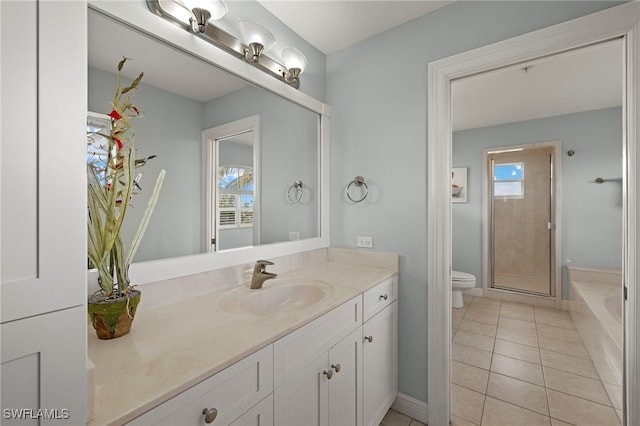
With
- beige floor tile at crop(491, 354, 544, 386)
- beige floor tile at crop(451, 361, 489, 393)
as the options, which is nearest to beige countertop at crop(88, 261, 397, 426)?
beige floor tile at crop(451, 361, 489, 393)

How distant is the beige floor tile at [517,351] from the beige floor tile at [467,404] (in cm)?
76

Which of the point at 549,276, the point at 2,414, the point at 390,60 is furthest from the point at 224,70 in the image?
the point at 549,276

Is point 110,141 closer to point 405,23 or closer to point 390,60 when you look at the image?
point 390,60

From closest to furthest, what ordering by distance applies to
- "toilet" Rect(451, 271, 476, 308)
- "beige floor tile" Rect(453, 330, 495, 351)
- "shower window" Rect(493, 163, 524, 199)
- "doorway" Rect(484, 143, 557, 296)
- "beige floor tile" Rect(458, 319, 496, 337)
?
"beige floor tile" Rect(453, 330, 495, 351)
"beige floor tile" Rect(458, 319, 496, 337)
"toilet" Rect(451, 271, 476, 308)
"doorway" Rect(484, 143, 557, 296)
"shower window" Rect(493, 163, 524, 199)

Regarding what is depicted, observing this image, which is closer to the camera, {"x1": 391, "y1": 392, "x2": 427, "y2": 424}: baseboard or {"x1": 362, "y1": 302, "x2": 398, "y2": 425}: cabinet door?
{"x1": 362, "y1": 302, "x2": 398, "y2": 425}: cabinet door

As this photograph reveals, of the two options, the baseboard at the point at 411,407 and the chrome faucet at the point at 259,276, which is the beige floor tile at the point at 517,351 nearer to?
the baseboard at the point at 411,407

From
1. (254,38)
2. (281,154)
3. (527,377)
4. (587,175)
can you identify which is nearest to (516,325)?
(527,377)

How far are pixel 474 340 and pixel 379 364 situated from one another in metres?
1.65

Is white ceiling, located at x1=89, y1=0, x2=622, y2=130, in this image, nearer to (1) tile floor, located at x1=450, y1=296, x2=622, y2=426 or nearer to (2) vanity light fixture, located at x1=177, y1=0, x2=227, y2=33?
(2) vanity light fixture, located at x1=177, y1=0, x2=227, y2=33

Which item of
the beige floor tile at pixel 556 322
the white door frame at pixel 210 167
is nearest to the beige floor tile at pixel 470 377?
the beige floor tile at pixel 556 322

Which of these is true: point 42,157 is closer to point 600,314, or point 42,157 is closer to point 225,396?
point 225,396

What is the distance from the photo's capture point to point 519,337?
274 centimetres

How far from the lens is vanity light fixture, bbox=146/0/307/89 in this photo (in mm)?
1146

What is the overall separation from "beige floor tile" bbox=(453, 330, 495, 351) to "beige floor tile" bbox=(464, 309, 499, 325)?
1.45 ft
